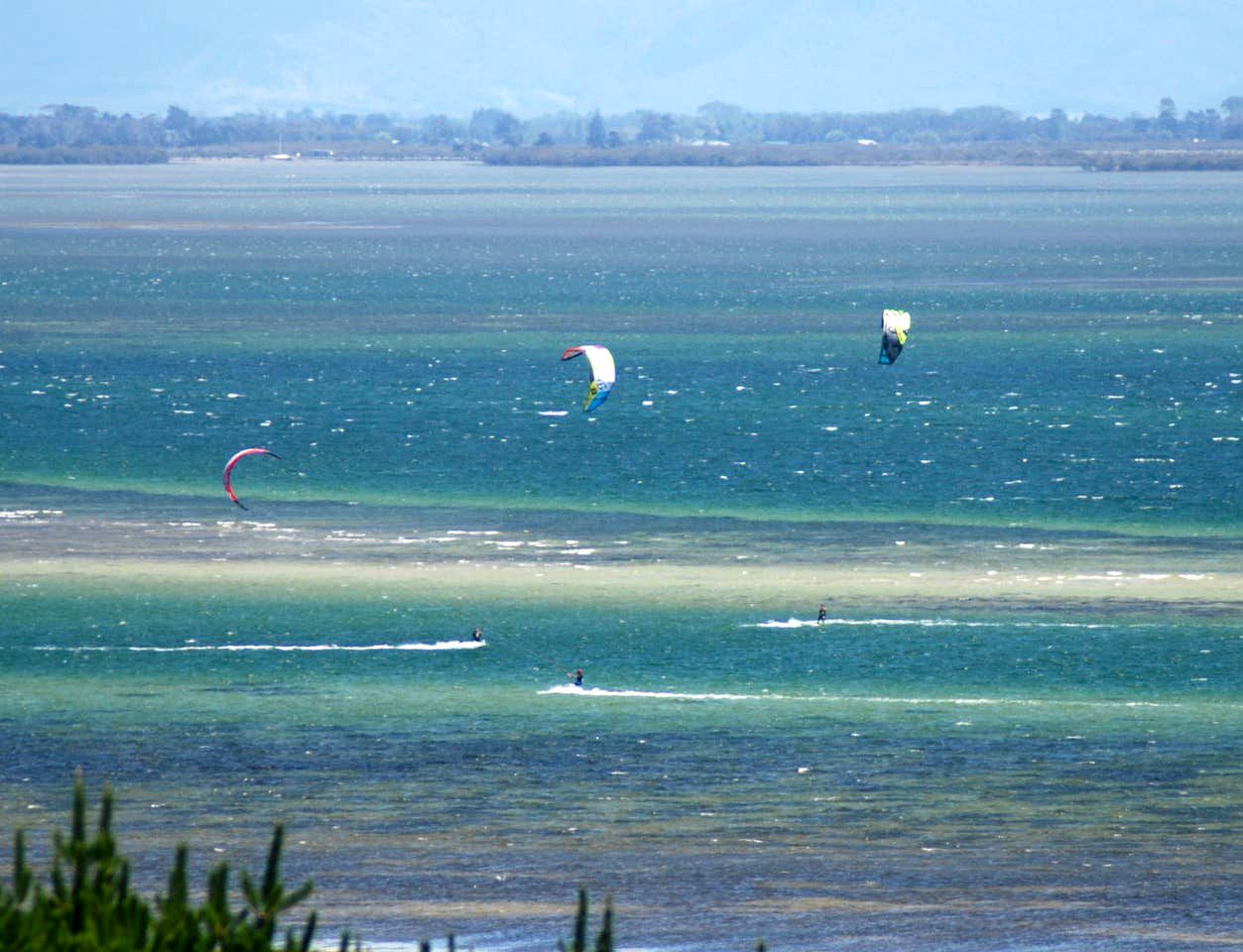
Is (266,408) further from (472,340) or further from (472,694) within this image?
(472,694)

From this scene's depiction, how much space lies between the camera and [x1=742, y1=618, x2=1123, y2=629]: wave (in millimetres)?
27781

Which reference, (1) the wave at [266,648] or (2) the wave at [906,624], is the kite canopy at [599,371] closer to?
(2) the wave at [906,624]

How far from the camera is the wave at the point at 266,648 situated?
87.5 feet

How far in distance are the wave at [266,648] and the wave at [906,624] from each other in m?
3.88

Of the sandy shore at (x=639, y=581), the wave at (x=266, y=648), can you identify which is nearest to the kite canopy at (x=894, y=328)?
the sandy shore at (x=639, y=581)

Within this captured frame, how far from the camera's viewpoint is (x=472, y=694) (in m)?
24.7

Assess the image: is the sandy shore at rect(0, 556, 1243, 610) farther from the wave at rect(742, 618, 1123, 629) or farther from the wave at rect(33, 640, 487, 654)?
the wave at rect(33, 640, 487, 654)

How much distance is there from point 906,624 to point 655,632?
3.17m

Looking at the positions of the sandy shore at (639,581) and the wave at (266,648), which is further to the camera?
the sandy shore at (639,581)

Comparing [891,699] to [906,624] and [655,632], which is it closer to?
[906,624]

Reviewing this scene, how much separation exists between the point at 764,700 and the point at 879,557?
28.0 feet

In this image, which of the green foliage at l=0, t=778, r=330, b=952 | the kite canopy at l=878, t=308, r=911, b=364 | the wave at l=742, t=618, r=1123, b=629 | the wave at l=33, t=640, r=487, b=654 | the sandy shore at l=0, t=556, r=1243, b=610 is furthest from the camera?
the kite canopy at l=878, t=308, r=911, b=364

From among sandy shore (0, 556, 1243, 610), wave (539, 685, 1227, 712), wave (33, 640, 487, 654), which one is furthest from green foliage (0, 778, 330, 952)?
sandy shore (0, 556, 1243, 610)

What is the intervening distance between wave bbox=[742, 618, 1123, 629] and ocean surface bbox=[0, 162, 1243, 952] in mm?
163
